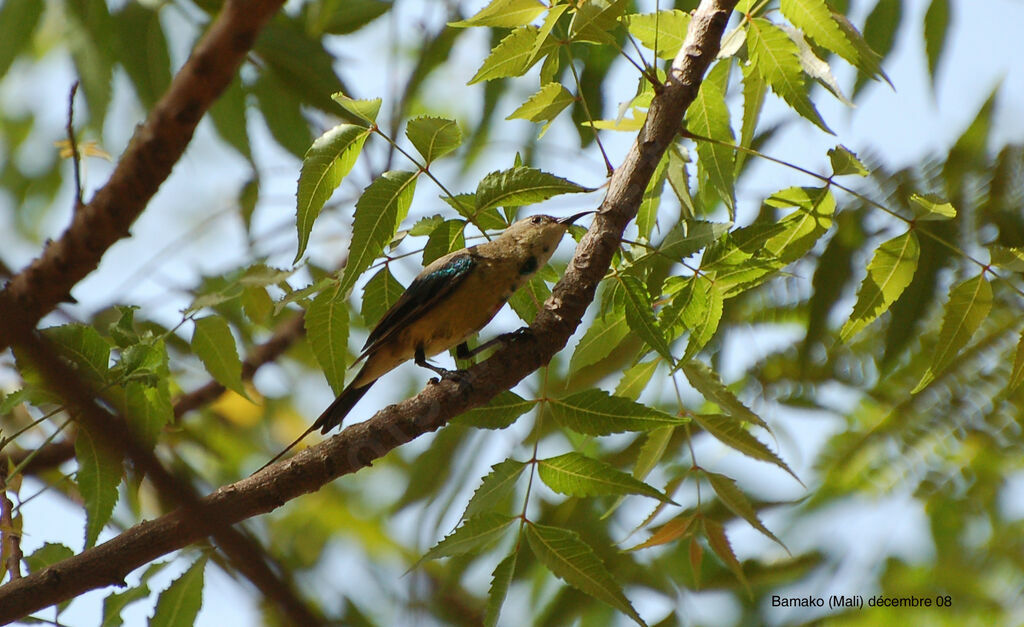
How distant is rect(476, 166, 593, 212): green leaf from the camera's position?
290 centimetres

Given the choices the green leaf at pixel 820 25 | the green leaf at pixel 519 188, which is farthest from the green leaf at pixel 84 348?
the green leaf at pixel 820 25

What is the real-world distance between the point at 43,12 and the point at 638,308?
10.9 ft

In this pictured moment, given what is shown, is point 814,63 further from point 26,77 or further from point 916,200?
point 26,77

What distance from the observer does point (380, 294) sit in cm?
318

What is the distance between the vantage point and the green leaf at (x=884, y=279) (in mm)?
3021

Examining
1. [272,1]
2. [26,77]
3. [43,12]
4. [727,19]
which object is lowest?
[272,1]

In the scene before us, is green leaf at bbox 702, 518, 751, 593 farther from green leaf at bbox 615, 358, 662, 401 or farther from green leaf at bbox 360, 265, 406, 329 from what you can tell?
green leaf at bbox 360, 265, 406, 329

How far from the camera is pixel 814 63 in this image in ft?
10.0

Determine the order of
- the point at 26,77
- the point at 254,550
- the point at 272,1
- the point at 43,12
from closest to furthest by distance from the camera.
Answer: the point at 254,550, the point at 272,1, the point at 43,12, the point at 26,77

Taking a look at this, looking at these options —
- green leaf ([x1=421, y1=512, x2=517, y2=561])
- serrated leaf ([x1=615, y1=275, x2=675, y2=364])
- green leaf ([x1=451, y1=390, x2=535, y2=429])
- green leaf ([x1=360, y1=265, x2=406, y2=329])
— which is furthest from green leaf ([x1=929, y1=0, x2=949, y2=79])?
green leaf ([x1=421, y1=512, x2=517, y2=561])

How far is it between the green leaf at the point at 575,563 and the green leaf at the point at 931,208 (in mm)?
1524

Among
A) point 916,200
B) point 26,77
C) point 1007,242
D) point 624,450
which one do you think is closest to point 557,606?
point 624,450

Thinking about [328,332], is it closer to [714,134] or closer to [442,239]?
[442,239]

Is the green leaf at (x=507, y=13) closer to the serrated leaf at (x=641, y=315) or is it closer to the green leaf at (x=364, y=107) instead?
the green leaf at (x=364, y=107)
